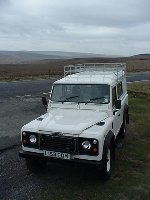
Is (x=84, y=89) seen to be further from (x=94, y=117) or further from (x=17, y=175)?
(x=17, y=175)

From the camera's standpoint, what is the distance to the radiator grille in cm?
677

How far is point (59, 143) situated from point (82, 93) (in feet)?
6.69

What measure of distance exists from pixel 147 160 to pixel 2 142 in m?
4.62

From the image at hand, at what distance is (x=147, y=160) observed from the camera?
8609 mm

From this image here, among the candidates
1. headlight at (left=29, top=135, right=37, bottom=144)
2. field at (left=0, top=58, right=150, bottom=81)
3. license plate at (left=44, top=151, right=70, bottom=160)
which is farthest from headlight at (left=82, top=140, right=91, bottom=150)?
field at (left=0, top=58, right=150, bottom=81)

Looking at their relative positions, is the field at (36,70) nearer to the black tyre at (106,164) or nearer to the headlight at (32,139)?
the headlight at (32,139)

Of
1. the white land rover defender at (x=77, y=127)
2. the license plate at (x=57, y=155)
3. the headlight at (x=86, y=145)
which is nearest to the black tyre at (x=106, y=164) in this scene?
the white land rover defender at (x=77, y=127)

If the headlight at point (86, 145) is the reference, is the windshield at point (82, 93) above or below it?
above

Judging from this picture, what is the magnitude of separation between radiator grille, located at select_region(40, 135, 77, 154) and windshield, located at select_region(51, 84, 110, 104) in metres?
1.76

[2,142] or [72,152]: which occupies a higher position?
[72,152]

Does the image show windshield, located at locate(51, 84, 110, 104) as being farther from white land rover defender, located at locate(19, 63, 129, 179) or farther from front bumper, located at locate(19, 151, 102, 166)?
front bumper, located at locate(19, 151, 102, 166)

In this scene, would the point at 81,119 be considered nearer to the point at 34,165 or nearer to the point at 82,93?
the point at 82,93

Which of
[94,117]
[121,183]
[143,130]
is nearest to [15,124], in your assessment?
[143,130]

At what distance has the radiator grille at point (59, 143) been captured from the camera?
6.77 metres
